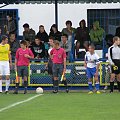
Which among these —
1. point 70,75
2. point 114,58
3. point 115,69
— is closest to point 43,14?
point 70,75

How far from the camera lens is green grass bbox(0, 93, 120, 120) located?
13.1 metres

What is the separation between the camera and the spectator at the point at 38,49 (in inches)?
895

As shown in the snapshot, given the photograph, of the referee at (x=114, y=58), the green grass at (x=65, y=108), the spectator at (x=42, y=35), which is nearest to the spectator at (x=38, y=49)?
the spectator at (x=42, y=35)

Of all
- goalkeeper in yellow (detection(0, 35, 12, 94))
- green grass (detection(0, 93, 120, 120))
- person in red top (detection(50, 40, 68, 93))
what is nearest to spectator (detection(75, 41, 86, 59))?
person in red top (detection(50, 40, 68, 93))

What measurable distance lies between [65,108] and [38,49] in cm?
820

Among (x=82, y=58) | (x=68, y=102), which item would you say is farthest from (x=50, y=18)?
(x=68, y=102)

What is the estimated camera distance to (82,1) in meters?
25.4

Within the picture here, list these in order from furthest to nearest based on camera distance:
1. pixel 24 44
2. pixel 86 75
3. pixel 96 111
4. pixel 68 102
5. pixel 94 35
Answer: pixel 94 35
pixel 86 75
pixel 24 44
pixel 68 102
pixel 96 111

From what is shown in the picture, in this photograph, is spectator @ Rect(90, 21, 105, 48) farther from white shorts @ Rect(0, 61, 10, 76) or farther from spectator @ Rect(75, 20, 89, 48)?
white shorts @ Rect(0, 61, 10, 76)

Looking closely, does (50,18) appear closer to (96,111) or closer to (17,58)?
(17,58)

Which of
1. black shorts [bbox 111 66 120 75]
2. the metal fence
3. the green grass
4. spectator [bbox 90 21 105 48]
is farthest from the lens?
spectator [bbox 90 21 105 48]

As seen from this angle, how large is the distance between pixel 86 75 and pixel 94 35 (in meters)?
A: 2.64

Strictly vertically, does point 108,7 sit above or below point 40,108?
above

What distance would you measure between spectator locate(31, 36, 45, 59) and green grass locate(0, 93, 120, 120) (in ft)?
14.5
